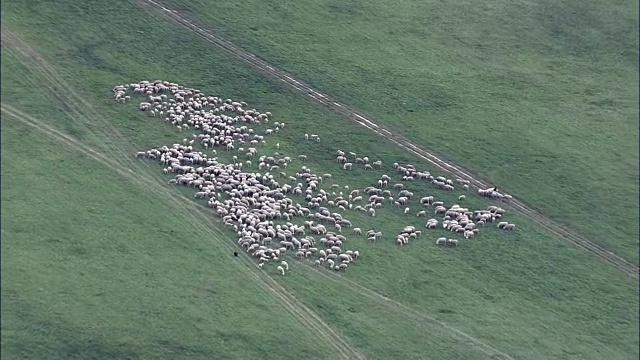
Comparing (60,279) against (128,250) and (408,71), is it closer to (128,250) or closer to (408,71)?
(128,250)

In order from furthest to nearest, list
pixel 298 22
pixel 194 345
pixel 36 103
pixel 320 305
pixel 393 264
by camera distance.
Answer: pixel 298 22
pixel 36 103
pixel 393 264
pixel 320 305
pixel 194 345

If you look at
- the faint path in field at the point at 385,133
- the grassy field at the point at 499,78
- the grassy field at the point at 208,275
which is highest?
the grassy field at the point at 499,78

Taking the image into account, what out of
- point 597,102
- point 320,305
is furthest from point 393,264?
point 597,102

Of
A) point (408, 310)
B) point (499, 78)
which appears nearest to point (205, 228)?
point (408, 310)

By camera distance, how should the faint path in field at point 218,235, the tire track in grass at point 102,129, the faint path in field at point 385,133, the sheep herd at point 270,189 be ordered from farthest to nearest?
the faint path in field at point 385,133
the sheep herd at point 270,189
the tire track in grass at point 102,129
the faint path in field at point 218,235

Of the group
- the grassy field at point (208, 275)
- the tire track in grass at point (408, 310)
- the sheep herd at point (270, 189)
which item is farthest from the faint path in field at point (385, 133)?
the tire track in grass at point (408, 310)

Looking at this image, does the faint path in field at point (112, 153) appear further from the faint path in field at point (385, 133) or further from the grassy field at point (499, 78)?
the grassy field at point (499, 78)
